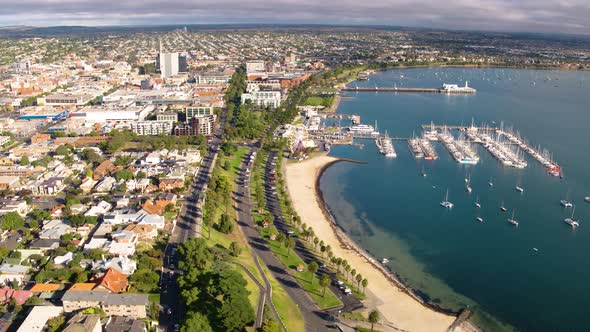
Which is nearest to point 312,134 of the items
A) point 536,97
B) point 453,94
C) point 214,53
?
point 453,94

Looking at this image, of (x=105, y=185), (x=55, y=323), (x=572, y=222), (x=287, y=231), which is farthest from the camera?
(x=105, y=185)

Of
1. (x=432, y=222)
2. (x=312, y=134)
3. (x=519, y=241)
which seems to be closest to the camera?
(x=519, y=241)

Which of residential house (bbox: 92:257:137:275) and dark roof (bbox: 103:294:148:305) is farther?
residential house (bbox: 92:257:137:275)

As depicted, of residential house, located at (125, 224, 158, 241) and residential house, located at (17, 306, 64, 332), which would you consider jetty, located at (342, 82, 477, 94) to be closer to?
residential house, located at (125, 224, 158, 241)

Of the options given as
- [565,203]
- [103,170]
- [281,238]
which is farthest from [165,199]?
[565,203]

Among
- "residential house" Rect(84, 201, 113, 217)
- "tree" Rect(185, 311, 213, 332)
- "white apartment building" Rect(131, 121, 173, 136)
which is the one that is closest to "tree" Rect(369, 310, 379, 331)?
"tree" Rect(185, 311, 213, 332)

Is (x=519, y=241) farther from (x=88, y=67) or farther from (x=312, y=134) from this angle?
(x=88, y=67)

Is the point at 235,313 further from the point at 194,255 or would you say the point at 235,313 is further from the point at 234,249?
the point at 234,249
